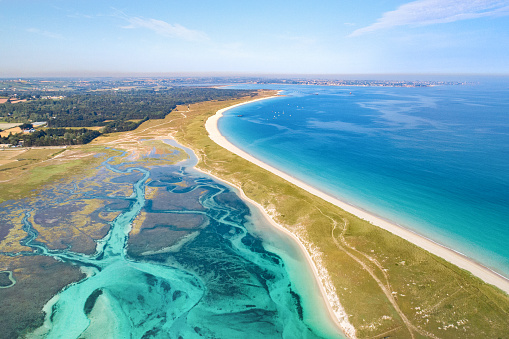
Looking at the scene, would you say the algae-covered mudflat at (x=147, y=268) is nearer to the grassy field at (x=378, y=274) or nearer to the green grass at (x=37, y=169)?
the green grass at (x=37, y=169)

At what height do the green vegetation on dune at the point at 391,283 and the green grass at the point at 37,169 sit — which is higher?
the green vegetation on dune at the point at 391,283

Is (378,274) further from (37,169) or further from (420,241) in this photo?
(37,169)

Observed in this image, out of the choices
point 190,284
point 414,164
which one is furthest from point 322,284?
point 414,164

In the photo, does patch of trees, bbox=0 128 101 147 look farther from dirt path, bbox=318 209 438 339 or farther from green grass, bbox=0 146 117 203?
dirt path, bbox=318 209 438 339

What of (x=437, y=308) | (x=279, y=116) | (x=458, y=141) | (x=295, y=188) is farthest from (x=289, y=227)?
(x=279, y=116)

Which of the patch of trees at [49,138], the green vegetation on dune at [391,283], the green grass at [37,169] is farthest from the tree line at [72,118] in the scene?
the green vegetation on dune at [391,283]
